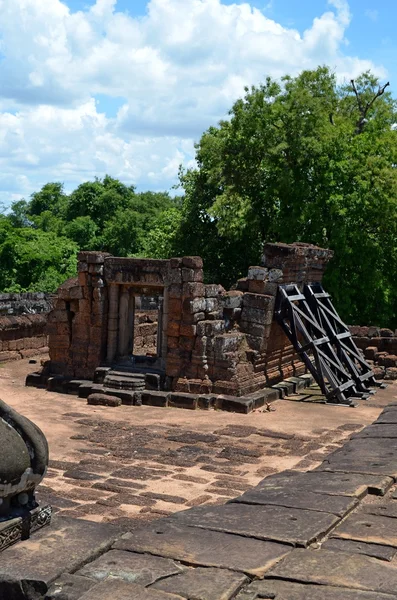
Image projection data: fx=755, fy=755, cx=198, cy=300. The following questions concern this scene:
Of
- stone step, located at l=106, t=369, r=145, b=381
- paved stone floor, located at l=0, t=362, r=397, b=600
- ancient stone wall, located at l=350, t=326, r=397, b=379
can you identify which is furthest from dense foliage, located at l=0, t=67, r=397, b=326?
paved stone floor, located at l=0, t=362, r=397, b=600

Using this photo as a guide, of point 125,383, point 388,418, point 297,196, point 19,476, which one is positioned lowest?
point 125,383

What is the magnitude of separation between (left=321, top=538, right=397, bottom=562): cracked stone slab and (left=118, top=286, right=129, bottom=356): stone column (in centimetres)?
1191

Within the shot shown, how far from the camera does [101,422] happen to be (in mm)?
12648

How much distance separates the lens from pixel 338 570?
3748 millimetres

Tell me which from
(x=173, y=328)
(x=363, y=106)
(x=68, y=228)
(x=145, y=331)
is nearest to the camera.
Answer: (x=173, y=328)

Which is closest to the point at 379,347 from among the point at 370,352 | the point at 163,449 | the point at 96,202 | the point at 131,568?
the point at 370,352

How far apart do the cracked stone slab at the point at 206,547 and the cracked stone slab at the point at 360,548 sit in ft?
0.91

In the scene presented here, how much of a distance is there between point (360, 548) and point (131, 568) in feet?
4.17

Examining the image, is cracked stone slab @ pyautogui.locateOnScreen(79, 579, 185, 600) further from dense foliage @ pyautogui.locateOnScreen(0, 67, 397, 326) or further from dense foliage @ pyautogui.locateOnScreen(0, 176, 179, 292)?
dense foliage @ pyautogui.locateOnScreen(0, 176, 179, 292)

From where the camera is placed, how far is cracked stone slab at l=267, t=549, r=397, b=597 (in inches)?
141

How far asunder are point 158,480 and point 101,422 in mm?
3601

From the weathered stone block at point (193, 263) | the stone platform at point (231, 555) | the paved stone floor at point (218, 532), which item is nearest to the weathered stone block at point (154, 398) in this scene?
the weathered stone block at point (193, 263)

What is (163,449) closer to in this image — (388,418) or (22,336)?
(388,418)

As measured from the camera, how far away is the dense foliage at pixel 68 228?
33688 mm
